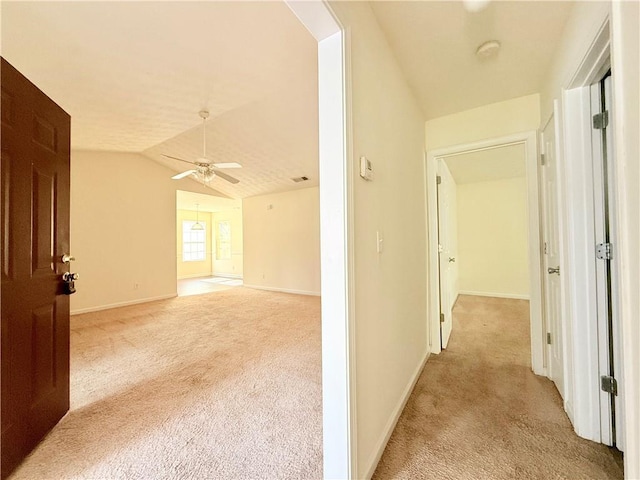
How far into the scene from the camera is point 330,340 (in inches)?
41.5

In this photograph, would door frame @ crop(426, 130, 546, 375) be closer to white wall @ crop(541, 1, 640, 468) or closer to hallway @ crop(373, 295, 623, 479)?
hallway @ crop(373, 295, 623, 479)

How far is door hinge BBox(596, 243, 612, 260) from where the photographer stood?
1375mm

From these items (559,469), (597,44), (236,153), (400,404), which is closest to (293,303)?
(236,153)

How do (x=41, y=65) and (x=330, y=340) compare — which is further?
(x=41, y=65)

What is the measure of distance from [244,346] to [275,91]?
9.04 feet

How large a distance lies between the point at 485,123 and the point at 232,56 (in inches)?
91.7

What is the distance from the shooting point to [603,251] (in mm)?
1396

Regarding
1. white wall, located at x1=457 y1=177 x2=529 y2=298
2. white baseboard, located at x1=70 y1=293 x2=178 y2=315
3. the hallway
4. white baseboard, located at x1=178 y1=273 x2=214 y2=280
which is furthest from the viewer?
white baseboard, located at x1=178 y1=273 x2=214 y2=280

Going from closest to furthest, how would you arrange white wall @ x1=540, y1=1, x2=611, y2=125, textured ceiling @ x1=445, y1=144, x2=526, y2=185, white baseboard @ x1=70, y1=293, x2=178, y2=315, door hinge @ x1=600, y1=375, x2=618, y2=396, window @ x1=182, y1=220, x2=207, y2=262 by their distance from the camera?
white wall @ x1=540, y1=1, x2=611, y2=125, door hinge @ x1=600, y1=375, x2=618, y2=396, textured ceiling @ x1=445, y1=144, x2=526, y2=185, white baseboard @ x1=70, y1=293, x2=178, y2=315, window @ x1=182, y1=220, x2=207, y2=262

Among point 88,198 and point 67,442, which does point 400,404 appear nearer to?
point 67,442

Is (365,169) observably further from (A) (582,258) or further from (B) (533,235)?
(B) (533,235)

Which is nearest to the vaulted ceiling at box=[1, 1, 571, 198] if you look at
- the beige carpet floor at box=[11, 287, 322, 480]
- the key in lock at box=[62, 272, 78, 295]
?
the key in lock at box=[62, 272, 78, 295]

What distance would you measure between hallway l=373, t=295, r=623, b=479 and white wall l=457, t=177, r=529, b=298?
3255 mm

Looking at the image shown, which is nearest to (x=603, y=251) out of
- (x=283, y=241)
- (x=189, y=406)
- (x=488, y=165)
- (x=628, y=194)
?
(x=628, y=194)
